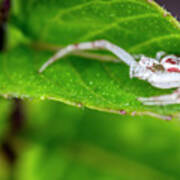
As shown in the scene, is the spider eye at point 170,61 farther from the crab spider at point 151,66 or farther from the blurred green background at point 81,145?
the blurred green background at point 81,145

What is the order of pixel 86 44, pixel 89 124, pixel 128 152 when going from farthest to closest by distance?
1. pixel 89 124
2. pixel 128 152
3. pixel 86 44

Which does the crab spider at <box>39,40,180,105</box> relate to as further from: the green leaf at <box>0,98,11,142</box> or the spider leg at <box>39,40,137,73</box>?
the green leaf at <box>0,98,11,142</box>

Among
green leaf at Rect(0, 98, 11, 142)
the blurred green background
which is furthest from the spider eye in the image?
green leaf at Rect(0, 98, 11, 142)

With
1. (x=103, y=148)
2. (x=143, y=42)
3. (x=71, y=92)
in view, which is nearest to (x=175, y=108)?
(x=143, y=42)

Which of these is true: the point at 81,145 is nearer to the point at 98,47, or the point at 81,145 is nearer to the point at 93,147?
the point at 93,147

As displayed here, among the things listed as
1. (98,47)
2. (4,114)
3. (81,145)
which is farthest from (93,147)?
(98,47)

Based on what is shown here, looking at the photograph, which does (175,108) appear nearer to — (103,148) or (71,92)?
(71,92)
